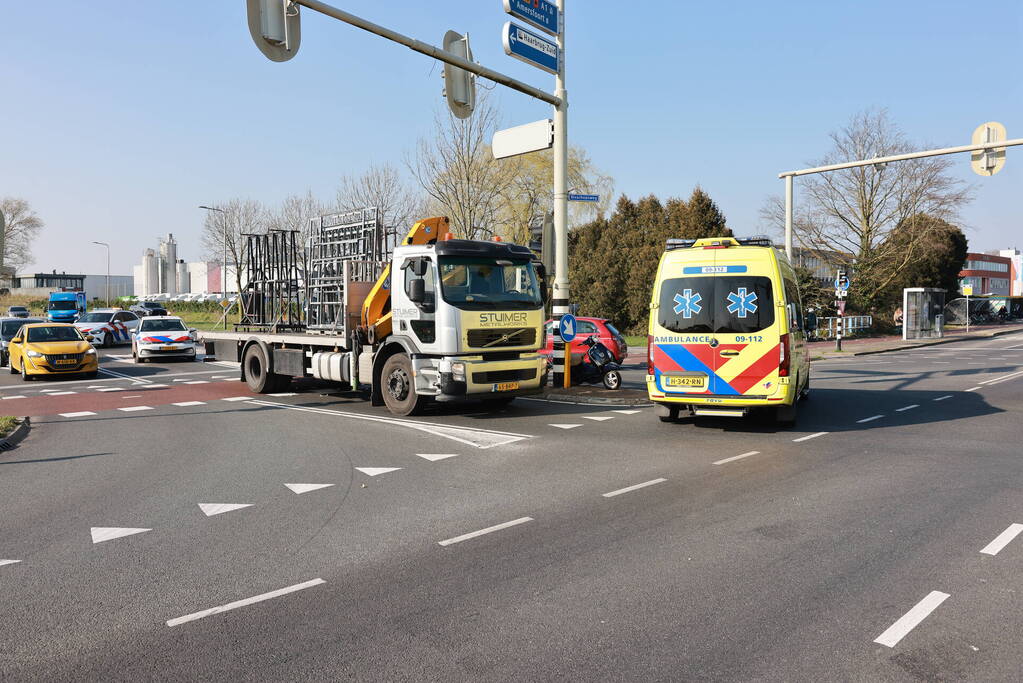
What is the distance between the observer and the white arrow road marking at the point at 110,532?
5.96 metres

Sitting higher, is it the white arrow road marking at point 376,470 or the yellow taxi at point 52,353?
the yellow taxi at point 52,353

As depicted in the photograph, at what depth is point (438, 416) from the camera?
12781 mm

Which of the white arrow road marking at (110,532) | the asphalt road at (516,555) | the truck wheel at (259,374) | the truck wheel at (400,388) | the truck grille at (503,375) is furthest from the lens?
the truck wheel at (259,374)

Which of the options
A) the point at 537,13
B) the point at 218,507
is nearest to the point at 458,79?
the point at 537,13

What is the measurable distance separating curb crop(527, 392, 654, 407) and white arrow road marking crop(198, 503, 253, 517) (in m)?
7.52

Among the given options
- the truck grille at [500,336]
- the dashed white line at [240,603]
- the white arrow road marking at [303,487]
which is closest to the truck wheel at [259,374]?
the truck grille at [500,336]

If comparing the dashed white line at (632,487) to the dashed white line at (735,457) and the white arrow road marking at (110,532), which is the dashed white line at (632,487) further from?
the white arrow road marking at (110,532)

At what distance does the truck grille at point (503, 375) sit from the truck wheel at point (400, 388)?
3.69 feet

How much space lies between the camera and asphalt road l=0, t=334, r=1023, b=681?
3873mm

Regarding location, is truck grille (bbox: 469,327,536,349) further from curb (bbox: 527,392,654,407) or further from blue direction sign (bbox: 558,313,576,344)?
blue direction sign (bbox: 558,313,576,344)

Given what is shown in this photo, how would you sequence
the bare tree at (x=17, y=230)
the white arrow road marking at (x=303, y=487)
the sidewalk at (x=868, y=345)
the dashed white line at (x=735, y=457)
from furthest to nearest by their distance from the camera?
the bare tree at (x=17, y=230), the sidewalk at (x=868, y=345), the dashed white line at (x=735, y=457), the white arrow road marking at (x=303, y=487)

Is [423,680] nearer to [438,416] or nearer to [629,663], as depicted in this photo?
[629,663]

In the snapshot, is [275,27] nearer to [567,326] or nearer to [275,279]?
[275,279]

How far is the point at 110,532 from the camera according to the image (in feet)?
20.1
